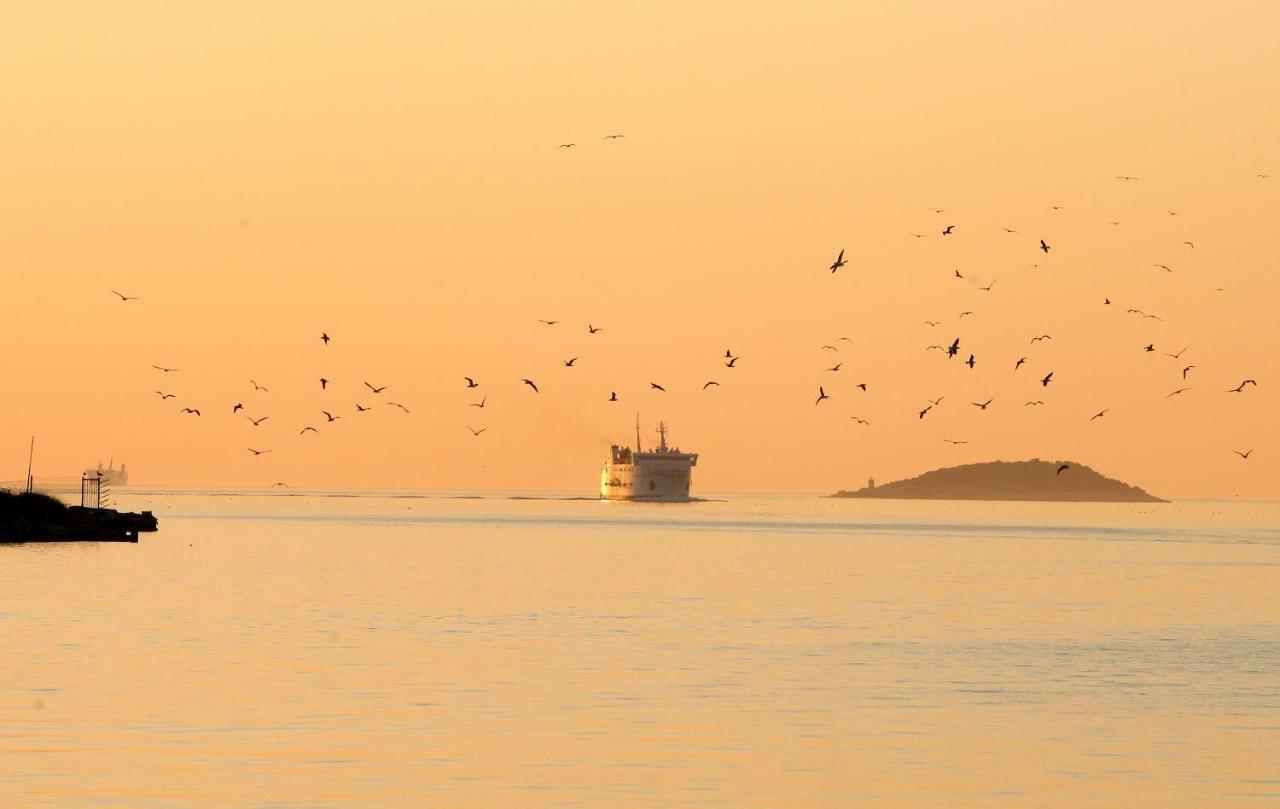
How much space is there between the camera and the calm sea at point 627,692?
101ft

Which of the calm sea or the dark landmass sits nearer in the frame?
the calm sea

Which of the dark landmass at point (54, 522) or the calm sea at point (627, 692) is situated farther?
the dark landmass at point (54, 522)

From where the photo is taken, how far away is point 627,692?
42.5 meters

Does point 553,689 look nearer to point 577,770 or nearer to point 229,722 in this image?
point 229,722

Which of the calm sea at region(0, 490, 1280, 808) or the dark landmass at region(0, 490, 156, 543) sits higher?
the dark landmass at region(0, 490, 156, 543)

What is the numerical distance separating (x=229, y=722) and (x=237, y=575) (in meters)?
58.9

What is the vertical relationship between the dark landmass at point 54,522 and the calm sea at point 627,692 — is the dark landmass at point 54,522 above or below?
above

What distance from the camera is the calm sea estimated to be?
101 ft

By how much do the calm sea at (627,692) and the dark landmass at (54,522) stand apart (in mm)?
33633

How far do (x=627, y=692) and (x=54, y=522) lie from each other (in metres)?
94.0

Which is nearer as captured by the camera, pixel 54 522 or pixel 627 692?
pixel 627 692

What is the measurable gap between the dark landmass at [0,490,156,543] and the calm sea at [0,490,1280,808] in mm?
33633

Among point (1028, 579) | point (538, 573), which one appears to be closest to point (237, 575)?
point (538, 573)

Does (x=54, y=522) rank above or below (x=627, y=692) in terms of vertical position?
above
